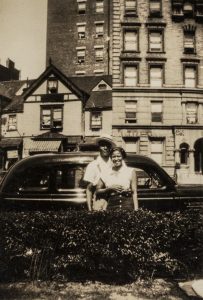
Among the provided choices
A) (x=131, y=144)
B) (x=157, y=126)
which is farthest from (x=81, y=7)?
(x=131, y=144)

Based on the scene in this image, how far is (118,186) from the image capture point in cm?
537

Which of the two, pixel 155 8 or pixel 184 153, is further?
pixel 155 8

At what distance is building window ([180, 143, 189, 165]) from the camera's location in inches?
1114

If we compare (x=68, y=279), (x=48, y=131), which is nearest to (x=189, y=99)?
(x=48, y=131)

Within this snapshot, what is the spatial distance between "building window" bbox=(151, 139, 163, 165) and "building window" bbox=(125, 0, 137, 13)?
10.4 meters

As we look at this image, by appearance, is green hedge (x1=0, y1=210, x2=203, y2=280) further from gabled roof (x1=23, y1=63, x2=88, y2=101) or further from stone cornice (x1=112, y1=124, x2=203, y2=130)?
gabled roof (x1=23, y1=63, x2=88, y2=101)

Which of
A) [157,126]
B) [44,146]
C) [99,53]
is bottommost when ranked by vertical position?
[44,146]

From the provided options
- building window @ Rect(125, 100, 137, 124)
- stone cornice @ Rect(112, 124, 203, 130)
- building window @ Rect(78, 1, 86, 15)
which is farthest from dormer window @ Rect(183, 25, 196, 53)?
building window @ Rect(78, 1, 86, 15)

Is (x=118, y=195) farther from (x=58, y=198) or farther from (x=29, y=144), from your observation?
(x=29, y=144)

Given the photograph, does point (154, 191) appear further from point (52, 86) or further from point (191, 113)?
point (52, 86)

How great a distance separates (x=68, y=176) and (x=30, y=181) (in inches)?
24.3

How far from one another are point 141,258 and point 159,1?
29473 millimetres

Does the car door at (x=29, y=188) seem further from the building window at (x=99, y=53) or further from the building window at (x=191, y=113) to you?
the building window at (x=99, y=53)

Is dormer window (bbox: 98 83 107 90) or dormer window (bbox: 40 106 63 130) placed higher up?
dormer window (bbox: 98 83 107 90)
